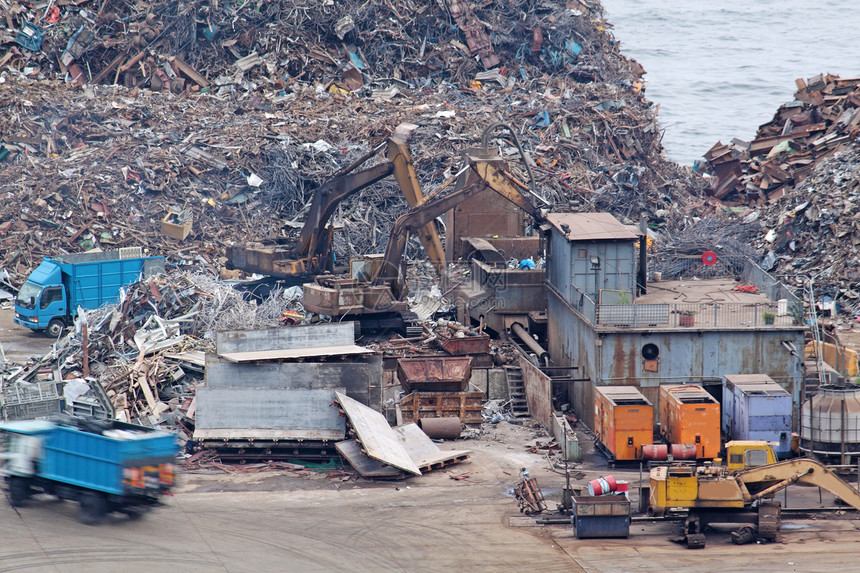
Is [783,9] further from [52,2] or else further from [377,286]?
[377,286]

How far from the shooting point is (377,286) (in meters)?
30.3

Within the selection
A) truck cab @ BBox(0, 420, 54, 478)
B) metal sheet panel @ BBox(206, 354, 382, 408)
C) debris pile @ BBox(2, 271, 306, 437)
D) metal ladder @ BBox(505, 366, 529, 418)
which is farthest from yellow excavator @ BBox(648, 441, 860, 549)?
debris pile @ BBox(2, 271, 306, 437)

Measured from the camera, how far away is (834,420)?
23.2m

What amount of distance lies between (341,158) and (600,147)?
11.0 metres

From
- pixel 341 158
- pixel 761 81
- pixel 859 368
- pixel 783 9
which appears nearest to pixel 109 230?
pixel 341 158

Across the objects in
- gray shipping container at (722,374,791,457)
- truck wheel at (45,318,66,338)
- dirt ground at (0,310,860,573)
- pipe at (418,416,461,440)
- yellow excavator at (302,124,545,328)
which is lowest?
dirt ground at (0,310,860,573)

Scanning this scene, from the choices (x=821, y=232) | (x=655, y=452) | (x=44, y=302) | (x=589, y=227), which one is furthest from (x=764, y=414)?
(x=44, y=302)

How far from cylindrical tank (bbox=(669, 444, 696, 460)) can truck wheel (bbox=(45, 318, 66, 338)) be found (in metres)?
19.5

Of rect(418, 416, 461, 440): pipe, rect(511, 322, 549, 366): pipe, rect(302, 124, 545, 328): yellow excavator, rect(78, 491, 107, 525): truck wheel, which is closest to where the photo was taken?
rect(78, 491, 107, 525): truck wheel

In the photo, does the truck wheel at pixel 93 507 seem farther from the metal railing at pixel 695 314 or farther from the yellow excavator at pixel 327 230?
the yellow excavator at pixel 327 230

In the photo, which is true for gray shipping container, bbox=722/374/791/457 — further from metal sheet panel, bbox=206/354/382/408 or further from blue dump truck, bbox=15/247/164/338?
blue dump truck, bbox=15/247/164/338

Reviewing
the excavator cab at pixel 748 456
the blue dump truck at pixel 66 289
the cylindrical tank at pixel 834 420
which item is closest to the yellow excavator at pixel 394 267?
the blue dump truck at pixel 66 289

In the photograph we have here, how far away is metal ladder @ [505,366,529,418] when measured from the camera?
27.4 meters

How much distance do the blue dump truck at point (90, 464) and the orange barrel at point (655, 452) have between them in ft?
32.3
